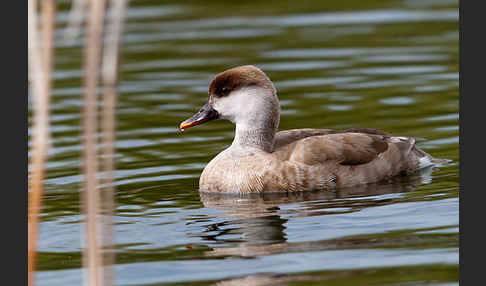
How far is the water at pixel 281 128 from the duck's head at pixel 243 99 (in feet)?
2.72

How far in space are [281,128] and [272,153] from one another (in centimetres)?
246

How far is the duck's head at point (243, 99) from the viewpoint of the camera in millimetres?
10133

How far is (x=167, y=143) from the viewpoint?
39.2 ft

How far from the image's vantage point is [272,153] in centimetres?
1019

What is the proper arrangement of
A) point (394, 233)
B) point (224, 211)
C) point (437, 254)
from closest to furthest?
point (437, 254), point (394, 233), point (224, 211)

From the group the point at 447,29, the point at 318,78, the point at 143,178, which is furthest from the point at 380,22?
the point at 143,178

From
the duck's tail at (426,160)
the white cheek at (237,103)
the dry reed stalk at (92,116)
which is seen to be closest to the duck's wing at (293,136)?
the white cheek at (237,103)

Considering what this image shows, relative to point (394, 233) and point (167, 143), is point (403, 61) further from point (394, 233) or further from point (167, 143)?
point (394, 233)

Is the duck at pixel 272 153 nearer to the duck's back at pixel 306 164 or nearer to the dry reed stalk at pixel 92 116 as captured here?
the duck's back at pixel 306 164

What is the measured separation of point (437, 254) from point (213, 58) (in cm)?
973

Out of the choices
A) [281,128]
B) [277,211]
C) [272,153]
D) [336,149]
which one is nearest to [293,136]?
[272,153]

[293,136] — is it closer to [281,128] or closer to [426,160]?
[426,160]

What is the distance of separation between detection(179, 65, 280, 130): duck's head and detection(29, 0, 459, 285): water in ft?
2.72

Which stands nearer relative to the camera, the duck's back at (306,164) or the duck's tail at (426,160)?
the duck's back at (306,164)
